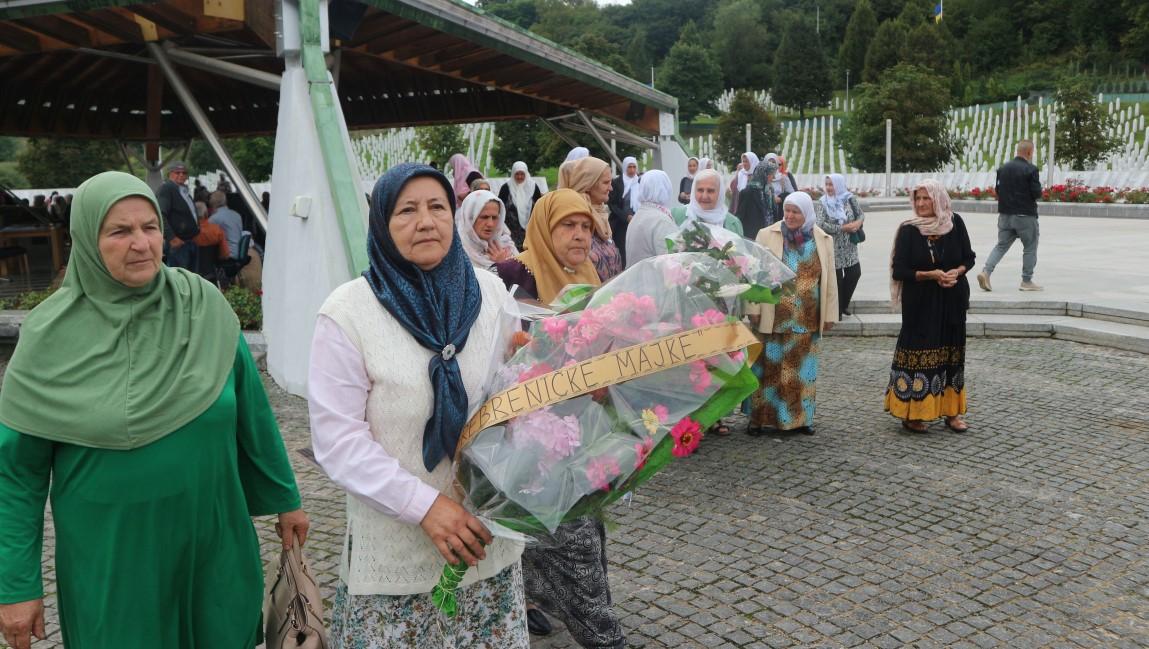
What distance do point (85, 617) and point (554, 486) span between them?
1.24 meters

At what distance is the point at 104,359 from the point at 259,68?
38.9 feet

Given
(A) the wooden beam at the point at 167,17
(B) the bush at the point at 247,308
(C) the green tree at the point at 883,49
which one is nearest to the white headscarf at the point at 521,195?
(B) the bush at the point at 247,308

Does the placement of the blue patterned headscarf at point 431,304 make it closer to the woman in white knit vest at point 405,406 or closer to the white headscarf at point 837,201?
the woman in white knit vest at point 405,406

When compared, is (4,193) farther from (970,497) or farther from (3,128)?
(970,497)

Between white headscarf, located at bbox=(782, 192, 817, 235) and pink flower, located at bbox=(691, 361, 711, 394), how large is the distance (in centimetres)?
440

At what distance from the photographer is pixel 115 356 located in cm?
233

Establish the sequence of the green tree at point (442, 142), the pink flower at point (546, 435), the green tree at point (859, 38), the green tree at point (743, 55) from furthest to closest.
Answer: the green tree at point (743, 55) → the green tree at point (859, 38) → the green tree at point (442, 142) → the pink flower at point (546, 435)

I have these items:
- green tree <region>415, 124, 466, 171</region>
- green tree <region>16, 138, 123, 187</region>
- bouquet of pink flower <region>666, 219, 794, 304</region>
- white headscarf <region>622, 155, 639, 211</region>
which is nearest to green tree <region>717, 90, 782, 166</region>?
green tree <region>415, 124, 466, 171</region>

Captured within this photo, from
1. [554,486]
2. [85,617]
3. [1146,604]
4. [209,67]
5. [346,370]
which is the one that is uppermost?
[209,67]

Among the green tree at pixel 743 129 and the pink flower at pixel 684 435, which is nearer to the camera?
the pink flower at pixel 684 435

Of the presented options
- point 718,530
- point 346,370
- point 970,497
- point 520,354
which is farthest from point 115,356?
point 970,497

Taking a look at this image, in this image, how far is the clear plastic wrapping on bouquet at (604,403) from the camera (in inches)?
86.1

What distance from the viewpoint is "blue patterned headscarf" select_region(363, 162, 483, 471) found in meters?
2.29

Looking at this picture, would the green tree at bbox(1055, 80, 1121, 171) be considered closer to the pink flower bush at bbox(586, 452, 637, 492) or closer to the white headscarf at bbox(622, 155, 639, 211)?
the white headscarf at bbox(622, 155, 639, 211)
